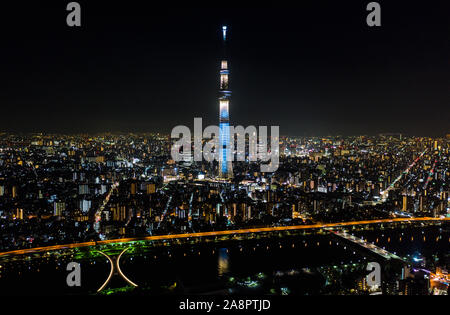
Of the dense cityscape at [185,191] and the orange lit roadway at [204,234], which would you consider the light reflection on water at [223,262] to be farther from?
the dense cityscape at [185,191]

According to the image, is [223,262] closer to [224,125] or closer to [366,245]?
[366,245]

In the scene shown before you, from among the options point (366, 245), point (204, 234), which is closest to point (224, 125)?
point (204, 234)

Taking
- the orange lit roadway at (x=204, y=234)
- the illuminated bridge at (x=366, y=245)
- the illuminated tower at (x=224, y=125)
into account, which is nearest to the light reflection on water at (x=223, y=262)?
the orange lit roadway at (x=204, y=234)

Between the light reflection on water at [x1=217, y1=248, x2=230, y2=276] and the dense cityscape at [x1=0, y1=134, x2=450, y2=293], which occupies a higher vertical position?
the dense cityscape at [x1=0, y1=134, x2=450, y2=293]

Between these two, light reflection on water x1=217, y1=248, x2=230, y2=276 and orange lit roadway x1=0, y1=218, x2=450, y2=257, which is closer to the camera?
light reflection on water x1=217, y1=248, x2=230, y2=276

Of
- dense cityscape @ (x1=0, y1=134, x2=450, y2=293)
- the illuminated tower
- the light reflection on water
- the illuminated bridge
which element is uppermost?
the illuminated tower

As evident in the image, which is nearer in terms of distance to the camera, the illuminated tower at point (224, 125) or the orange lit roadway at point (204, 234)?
the orange lit roadway at point (204, 234)

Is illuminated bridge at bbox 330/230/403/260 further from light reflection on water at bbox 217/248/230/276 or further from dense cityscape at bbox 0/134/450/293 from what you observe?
light reflection on water at bbox 217/248/230/276

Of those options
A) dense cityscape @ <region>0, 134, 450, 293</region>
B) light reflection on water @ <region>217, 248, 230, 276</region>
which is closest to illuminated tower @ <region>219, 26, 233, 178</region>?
dense cityscape @ <region>0, 134, 450, 293</region>
